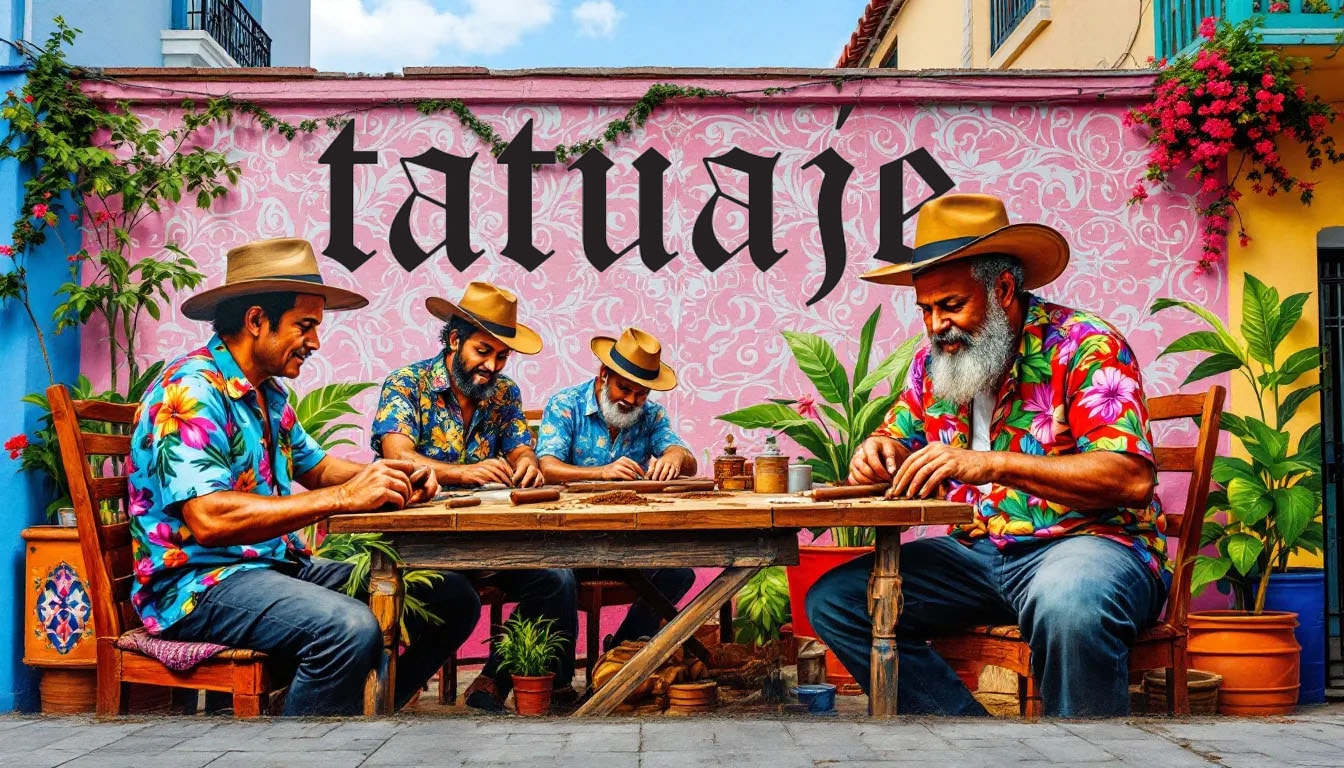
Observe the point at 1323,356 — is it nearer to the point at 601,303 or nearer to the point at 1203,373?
the point at 1203,373

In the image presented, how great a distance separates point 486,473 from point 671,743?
176 centimetres

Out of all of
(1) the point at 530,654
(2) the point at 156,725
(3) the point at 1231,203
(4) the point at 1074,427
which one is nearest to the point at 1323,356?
(3) the point at 1231,203

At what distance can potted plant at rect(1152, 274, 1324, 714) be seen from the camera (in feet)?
15.7

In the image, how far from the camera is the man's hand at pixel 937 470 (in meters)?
3.38

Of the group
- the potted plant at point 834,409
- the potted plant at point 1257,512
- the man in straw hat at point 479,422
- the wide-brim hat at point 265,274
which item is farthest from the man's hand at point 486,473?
the potted plant at point 1257,512

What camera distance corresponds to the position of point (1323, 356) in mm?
5754

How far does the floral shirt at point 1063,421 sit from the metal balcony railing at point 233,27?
943 cm

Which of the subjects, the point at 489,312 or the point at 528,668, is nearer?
the point at 528,668

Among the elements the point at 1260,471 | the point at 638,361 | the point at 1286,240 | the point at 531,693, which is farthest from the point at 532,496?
the point at 1286,240

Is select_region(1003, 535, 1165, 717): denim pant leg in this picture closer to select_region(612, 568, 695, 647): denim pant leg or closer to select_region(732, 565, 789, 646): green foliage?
select_region(732, 565, 789, 646): green foliage

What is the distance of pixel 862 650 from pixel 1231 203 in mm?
3439

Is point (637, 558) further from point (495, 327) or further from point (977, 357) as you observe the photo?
point (495, 327)

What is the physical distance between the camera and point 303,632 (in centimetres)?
330

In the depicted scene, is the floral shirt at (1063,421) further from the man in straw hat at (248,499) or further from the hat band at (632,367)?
the man in straw hat at (248,499)
